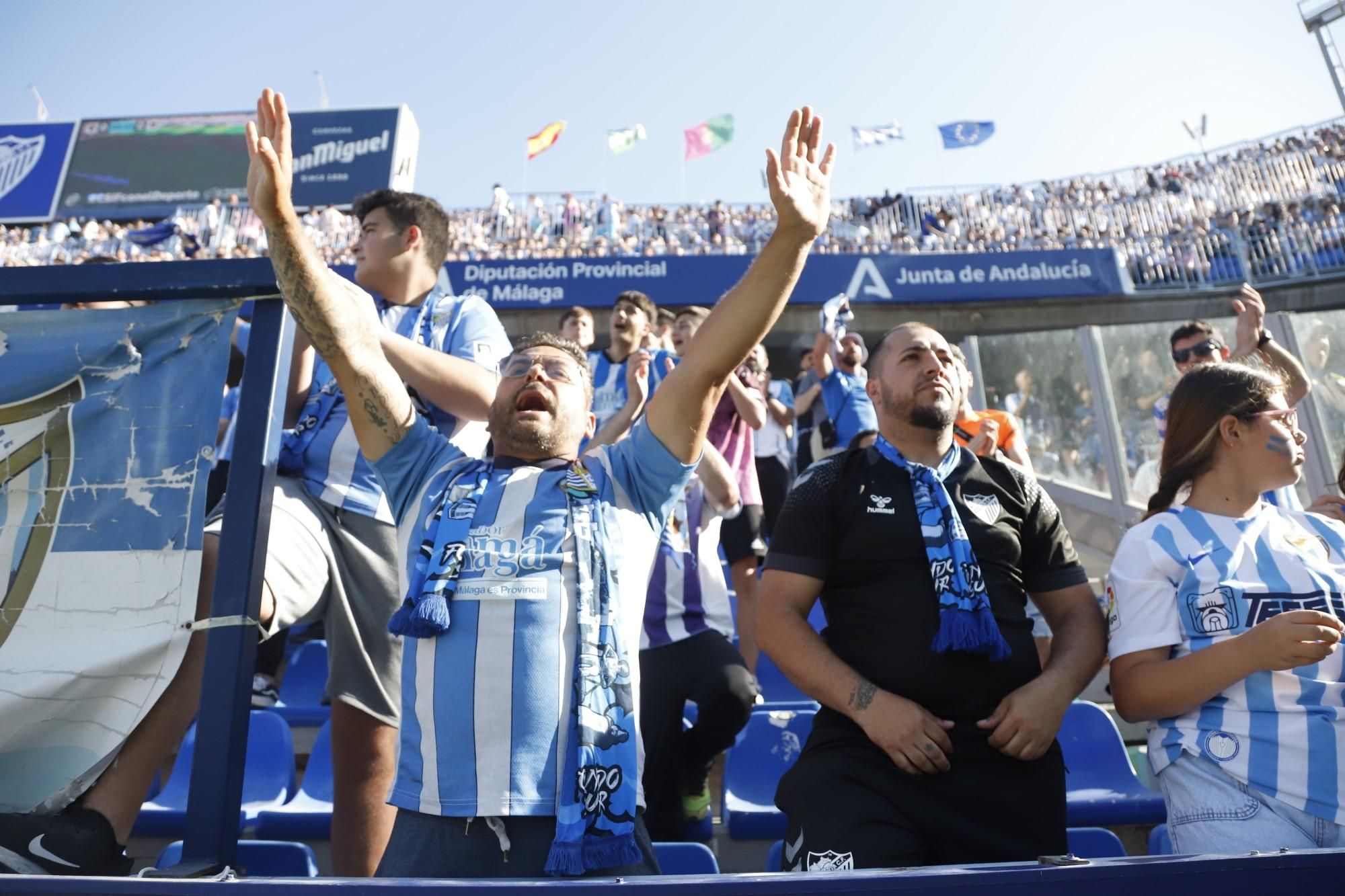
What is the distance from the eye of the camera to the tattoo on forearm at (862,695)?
2.04m

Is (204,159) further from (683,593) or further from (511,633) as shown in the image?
(511,633)

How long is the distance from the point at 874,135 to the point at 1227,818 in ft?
74.4

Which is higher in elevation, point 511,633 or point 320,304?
point 320,304

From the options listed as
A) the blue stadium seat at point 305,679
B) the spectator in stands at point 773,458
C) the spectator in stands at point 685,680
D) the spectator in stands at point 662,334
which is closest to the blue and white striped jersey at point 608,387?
the spectator in stands at point 662,334

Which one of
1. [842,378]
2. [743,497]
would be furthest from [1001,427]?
[842,378]

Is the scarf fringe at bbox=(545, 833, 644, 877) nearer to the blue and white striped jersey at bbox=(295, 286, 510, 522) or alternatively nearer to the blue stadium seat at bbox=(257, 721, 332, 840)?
the blue and white striped jersey at bbox=(295, 286, 510, 522)

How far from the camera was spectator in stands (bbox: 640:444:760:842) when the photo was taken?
303cm

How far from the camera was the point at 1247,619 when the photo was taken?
1.98 meters

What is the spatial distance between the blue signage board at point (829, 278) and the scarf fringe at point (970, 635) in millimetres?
12604

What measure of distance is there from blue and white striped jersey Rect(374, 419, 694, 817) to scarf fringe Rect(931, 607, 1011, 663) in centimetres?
66

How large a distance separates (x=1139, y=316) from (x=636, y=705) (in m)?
16.3

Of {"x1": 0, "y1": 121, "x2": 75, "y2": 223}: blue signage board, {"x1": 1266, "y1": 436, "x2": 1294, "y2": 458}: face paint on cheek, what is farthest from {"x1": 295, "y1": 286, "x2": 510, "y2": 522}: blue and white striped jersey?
{"x1": 0, "y1": 121, "x2": 75, "y2": 223}: blue signage board

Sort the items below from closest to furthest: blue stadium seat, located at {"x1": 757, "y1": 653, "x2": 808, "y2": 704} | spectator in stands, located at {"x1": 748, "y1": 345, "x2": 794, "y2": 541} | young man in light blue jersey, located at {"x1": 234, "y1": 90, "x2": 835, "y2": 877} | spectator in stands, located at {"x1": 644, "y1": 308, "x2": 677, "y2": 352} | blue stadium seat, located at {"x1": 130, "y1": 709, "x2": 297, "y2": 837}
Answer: young man in light blue jersey, located at {"x1": 234, "y1": 90, "x2": 835, "y2": 877}
blue stadium seat, located at {"x1": 130, "y1": 709, "x2": 297, "y2": 837}
spectator in stands, located at {"x1": 644, "y1": 308, "x2": 677, "y2": 352}
blue stadium seat, located at {"x1": 757, "y1": 653, "x2": 808, "y2": 704}
spectator in stands, located at {"x1": 748, "y1": 345, "x2": 794, "y2": 541}

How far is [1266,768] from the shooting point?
1.87 metres
